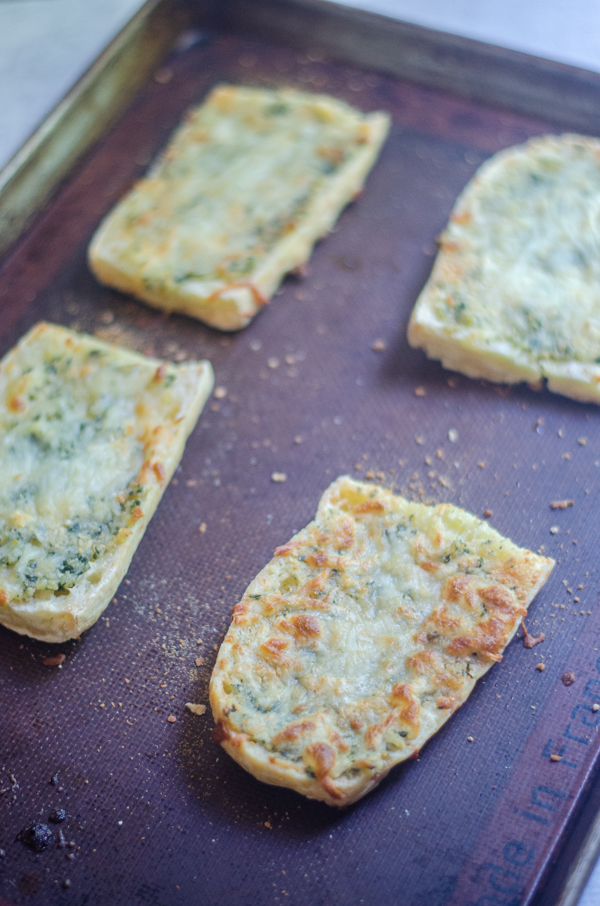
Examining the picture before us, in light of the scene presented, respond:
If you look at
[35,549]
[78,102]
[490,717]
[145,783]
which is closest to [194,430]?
[35,549]

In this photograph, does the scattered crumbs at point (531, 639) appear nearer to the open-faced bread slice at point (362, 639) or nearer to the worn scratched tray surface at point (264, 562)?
the worn scratched tray surface at point (264, 562)

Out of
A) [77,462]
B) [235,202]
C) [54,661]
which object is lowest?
[54,661]

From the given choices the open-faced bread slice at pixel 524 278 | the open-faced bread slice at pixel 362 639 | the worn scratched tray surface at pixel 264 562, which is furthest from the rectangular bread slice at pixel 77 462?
the open-faced bread slice at pixel 524 278

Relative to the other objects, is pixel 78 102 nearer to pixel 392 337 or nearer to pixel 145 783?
pixel 392 337

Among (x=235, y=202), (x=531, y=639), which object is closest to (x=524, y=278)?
(x=235, y=202)

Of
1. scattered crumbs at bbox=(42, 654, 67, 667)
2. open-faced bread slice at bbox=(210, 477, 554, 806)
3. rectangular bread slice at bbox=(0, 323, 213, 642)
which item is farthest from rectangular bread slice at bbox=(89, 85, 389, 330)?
scattered crumbs at bbox=(42, 654, 67, 667)

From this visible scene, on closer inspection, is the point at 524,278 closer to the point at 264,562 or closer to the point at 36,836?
the point at 264,562

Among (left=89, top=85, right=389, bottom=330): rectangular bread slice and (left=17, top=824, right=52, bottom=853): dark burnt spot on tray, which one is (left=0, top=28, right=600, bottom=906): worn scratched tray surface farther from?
(left=89, top=85, right=389, bottom=330): rectangular bread slice
